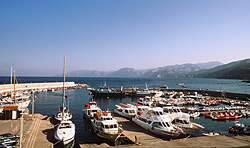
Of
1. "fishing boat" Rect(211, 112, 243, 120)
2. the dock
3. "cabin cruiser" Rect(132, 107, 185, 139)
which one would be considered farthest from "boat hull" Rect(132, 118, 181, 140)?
"fishing boat" Rect(211, 112, 243, 120)

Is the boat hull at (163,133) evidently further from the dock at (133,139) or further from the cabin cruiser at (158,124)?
the dock at (133,139)

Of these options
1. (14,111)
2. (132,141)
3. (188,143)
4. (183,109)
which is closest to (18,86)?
(14,111)

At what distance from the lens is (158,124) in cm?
2256

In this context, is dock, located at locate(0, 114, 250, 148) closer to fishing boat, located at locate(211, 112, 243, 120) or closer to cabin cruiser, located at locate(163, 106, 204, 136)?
cabin cruiser, located at locate(163, 106, 204, 136)

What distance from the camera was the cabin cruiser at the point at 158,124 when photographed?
21.5m

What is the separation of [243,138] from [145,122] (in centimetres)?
1209

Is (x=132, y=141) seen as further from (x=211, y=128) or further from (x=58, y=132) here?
(x=211, y=128)

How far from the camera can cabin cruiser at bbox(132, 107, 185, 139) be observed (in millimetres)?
21547

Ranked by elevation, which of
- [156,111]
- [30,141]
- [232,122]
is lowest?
[232,122]

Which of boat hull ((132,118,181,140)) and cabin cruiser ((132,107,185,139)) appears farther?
cabin cruiser ((132,107,185,139))

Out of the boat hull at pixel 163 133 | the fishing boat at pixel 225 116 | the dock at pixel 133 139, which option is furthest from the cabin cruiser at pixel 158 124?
the fishing boat at pixel 225 116

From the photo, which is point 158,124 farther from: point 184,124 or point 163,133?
point 184,124

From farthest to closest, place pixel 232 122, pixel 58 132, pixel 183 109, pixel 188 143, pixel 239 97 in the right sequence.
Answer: pixel 239 97
pixel 183 109
pixel 232 122
pixel 58 132
pixel 188 143

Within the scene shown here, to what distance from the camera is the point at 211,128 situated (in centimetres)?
3011
